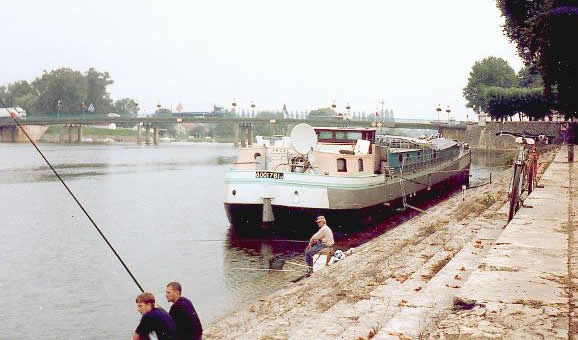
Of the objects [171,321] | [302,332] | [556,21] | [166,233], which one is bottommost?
[166,233]

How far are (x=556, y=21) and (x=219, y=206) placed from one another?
959 inches

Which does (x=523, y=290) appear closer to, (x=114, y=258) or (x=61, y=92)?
(x=114, y=258)

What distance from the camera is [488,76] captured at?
452 feet

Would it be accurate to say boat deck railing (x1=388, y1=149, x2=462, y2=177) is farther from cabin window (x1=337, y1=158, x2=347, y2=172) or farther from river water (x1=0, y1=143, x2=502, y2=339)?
cabin window (x1=337, y1=158, x2=347, y2=172)

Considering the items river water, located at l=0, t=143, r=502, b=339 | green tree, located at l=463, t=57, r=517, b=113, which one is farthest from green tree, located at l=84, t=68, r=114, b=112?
river water, located at l=0, t=143, r=502, b=339

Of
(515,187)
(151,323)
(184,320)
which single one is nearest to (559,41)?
(515,187)

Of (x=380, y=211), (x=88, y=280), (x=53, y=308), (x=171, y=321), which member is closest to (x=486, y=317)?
(x=171, y=321)

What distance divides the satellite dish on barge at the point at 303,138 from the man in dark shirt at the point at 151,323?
1869 centimetres

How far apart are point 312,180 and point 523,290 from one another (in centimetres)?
1673

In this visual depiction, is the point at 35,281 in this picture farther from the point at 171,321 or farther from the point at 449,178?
the point at 449,178

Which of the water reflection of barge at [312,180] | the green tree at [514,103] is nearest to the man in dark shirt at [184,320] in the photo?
the water reflection of barge at [312,180]

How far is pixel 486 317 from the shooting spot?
7.49 m

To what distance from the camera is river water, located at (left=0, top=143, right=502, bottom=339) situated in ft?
54.1

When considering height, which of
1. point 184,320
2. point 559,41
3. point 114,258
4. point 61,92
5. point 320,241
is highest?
point 61,92
